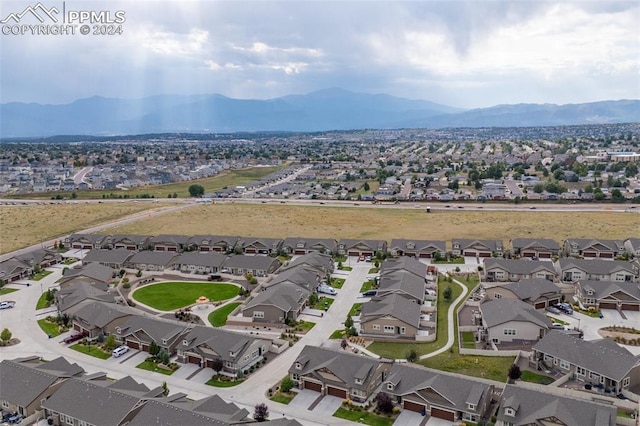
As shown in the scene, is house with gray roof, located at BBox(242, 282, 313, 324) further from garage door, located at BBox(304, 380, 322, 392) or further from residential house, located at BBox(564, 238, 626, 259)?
residential house, located at BBox(564, 238, 626, 259)

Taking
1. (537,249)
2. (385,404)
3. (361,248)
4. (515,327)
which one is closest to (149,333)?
(385,404)

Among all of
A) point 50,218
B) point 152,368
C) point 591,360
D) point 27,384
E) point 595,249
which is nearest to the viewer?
point 27,384

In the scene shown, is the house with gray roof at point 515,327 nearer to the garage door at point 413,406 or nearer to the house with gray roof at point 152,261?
the garage door at point 413,406

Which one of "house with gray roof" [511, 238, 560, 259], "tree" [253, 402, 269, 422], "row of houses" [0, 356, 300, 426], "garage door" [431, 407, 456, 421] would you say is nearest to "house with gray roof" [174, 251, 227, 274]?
"row of houses" [0, 356, 300, 426]

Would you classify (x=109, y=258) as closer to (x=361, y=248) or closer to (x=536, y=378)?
(x=361, y=248)

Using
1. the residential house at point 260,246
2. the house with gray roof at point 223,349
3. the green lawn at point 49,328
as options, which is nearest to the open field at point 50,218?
the green lawn at point 49,328

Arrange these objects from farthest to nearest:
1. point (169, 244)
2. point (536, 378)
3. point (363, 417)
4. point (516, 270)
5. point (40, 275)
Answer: point (169, 244) → point (40, 275) → point (516, 270) → point (536, 378) → point (363, 417)
